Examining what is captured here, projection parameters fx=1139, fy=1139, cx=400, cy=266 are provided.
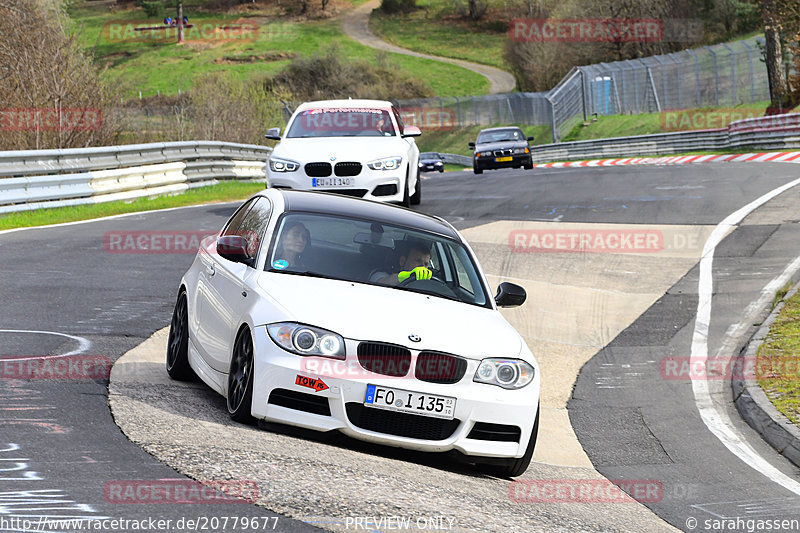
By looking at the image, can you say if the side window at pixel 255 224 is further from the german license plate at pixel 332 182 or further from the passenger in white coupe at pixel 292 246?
the german license plate at pixel 332 182

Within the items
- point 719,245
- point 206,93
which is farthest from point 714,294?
point 206,93

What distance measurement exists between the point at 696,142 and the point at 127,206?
24505mm

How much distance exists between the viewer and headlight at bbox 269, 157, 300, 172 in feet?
53.7

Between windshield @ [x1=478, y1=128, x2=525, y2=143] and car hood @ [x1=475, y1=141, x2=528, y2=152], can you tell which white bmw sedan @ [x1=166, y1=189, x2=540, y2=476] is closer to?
car hood @ [x1=475, y1=141, x2=528, y2=152]

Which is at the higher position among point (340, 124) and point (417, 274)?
point (417, 274)

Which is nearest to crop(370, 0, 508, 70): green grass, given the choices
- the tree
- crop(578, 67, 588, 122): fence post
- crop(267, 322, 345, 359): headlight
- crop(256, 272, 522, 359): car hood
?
crop(578, 67, 588, 122): fence post

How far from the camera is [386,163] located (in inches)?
653

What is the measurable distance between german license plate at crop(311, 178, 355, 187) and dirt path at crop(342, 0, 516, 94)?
78823 millimetres

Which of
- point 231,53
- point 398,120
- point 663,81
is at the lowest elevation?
point 231,53

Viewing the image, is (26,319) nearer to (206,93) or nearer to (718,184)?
(718,184)

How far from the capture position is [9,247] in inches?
596

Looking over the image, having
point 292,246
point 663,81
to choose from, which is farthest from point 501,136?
point 292,246

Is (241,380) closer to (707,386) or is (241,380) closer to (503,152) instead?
(707,386)

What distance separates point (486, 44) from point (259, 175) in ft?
284
